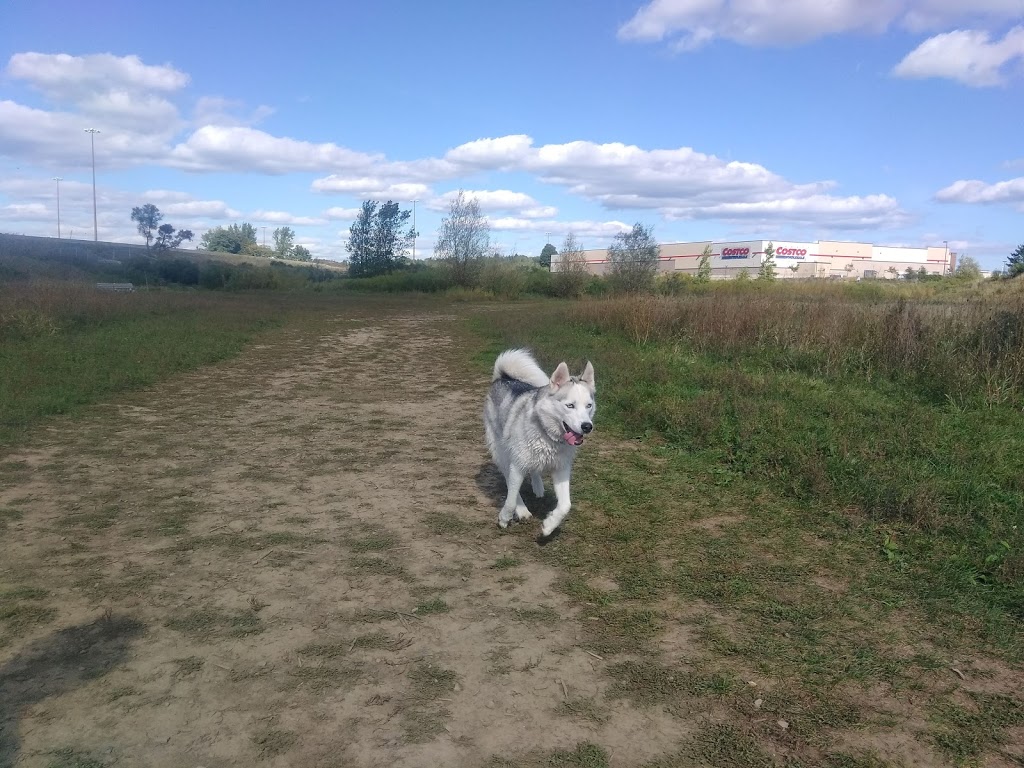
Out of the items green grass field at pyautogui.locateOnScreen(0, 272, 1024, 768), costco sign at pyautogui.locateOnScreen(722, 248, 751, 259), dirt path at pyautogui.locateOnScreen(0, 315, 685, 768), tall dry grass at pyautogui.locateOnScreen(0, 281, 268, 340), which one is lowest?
dirt path at pyautogui.locateOnScreen(0, 315, 685, 768)

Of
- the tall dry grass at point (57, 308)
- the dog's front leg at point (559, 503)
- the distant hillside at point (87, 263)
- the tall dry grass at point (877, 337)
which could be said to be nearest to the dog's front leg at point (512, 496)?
the dog's front leg at point (559, 503)

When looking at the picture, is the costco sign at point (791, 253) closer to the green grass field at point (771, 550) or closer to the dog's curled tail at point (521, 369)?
the green grass field at point (771, 550)

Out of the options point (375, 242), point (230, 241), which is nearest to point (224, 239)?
point (230, 241)

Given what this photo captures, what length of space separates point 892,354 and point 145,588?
9409 millimetres

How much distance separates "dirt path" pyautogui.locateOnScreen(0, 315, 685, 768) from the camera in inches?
109

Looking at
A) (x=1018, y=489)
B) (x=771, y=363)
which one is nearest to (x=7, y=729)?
(x=1018, y=489)

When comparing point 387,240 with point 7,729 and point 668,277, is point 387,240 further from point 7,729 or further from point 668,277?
point 7,729

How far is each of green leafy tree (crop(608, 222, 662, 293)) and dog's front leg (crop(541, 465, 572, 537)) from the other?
32.2 meters

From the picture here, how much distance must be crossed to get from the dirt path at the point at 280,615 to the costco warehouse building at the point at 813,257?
2802 inches

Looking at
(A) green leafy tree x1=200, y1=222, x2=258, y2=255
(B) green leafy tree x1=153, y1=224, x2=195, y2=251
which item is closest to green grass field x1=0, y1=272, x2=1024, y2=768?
(B) green leafy tree x1=153, y1=224, x2=195, y2=251

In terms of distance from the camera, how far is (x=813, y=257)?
83750 mm

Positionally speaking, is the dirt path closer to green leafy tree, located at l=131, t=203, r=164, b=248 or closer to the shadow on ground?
the shadow on ground

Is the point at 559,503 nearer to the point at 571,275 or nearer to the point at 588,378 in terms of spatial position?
the point at 588,378

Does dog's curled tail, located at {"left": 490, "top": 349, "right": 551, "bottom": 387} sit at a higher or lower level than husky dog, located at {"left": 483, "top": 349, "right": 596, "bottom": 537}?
higher
